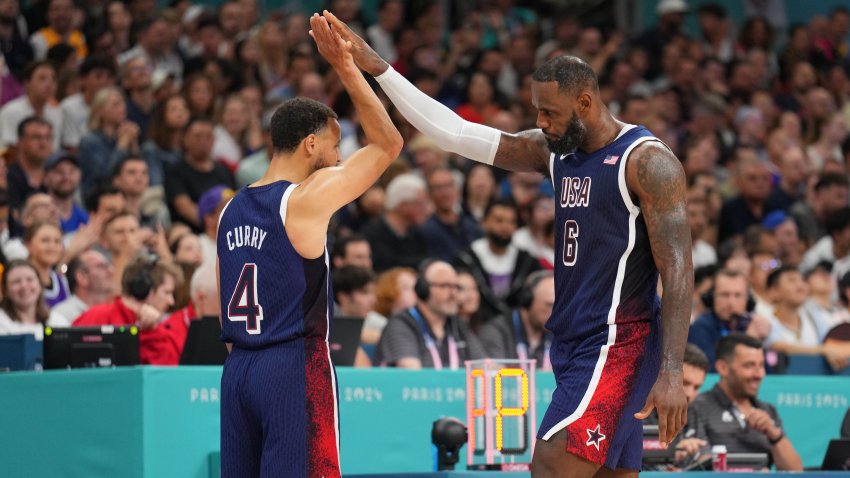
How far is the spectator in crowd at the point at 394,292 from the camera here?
11578 mm

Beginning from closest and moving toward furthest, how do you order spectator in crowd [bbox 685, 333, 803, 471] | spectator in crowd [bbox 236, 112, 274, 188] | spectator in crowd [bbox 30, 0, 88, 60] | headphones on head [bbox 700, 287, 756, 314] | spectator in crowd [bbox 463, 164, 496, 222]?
spectator in crowd [bbox 685, 333, 803, 471] < headphones on head [bbox 700, 287, 756, 314] < spectator in crowd [bbox 236, 112, 274, 188] < spectator in crowd [bbox 463, 164, 496, 222] < spectator in crowd [bbox 30, 0, 88, 60]

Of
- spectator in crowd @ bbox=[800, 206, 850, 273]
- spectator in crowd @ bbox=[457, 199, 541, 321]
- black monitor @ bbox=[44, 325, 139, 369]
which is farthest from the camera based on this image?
spectator in crowd @ bbox=[800, 206, 850, 273]

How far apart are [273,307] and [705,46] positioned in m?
14.3

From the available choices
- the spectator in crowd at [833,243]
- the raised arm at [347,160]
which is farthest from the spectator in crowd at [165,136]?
the raised arm at [347,160]

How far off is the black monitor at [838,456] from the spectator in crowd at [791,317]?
3.19 meters

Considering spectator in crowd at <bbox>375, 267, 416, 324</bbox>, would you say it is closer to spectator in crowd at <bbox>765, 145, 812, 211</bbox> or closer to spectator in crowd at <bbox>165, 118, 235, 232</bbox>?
spectator in crowd at <bbox>165, 118, 235, 232</bbox>

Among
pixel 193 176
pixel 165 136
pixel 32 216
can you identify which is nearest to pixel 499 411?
pixel 32 216

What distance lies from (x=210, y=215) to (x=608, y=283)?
6466mm

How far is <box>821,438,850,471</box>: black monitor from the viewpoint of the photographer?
28.7ft

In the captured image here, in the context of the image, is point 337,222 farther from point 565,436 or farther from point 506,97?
point 565,436

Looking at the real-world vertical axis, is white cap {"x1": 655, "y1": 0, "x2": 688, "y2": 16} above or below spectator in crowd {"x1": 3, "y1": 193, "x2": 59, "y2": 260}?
above

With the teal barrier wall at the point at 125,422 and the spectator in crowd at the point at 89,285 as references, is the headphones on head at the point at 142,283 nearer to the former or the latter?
the spectator in crowd at the point at 89,285

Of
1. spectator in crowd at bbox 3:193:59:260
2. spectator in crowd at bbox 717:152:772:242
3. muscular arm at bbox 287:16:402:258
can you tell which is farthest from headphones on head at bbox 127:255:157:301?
spectator in crowd at bbox 717:152:772:242

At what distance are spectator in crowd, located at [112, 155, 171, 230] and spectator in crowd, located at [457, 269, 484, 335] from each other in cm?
245
